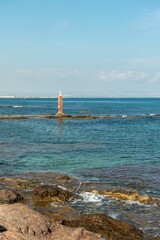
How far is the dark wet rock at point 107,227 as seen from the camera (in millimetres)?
15531

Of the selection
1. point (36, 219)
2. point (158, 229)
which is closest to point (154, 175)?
point (158, 229)

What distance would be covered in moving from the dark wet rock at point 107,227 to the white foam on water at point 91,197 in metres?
6.13

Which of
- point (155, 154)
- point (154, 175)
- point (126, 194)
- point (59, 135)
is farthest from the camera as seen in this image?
point (59, 135)

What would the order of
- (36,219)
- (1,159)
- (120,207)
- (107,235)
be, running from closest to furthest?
(36,219)
(107,235)
(120,207)
(1,159)

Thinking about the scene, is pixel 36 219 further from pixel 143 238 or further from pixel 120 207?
pixel 120 207

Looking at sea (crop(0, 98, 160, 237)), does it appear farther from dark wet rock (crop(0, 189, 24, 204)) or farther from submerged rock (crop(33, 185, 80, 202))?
dark wet rock (crop(0, 189, 24, 204))

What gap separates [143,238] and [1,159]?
955 inches

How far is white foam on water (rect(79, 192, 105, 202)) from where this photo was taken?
2315cm

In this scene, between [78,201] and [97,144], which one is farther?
[97,144]

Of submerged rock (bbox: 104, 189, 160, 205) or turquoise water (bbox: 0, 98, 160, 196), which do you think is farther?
turquoise water (bbox: 0, 98, 160, 196)

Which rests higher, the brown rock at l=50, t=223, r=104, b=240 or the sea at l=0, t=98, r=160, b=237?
the brown rock at l=50, t=223, r=104, b=240

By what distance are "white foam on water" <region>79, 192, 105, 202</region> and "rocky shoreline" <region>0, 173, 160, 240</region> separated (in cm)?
39

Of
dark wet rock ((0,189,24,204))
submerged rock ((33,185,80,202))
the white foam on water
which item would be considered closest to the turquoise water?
the white foam on water

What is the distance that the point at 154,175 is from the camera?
30422 millimetres
